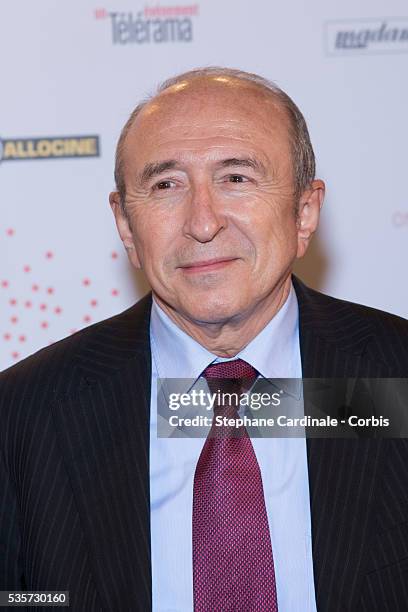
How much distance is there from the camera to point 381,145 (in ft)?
8.48

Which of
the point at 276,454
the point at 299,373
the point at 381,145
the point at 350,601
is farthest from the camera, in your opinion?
the point at 381,145

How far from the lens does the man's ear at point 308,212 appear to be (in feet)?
7.00

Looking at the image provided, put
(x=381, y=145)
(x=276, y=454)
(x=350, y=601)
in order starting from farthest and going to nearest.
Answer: (x=381, y=145)
(x=276, y=454)
(x=350, y=601)

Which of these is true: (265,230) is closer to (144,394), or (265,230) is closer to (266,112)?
(266,112)

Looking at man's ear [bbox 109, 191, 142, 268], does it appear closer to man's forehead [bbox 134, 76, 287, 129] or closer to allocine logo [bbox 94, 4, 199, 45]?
man's forehead [bbox 134, 76, 287, 129]

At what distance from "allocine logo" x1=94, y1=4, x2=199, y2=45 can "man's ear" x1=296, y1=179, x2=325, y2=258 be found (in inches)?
25.0

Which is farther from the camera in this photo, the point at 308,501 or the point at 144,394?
the point at 144,394

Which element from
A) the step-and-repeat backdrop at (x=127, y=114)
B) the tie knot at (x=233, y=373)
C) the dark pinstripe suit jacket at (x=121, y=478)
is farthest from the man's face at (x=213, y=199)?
the step-and-repeat backdrop at (x=127, y=114)

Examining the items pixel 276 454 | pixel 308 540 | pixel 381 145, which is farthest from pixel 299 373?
pixel 381 145

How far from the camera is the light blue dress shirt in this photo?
6.06 feet

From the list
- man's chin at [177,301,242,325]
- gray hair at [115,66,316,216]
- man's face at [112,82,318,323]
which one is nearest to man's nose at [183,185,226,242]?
man's face at [112,82,318,323]

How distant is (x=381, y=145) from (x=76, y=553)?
4.38 feet

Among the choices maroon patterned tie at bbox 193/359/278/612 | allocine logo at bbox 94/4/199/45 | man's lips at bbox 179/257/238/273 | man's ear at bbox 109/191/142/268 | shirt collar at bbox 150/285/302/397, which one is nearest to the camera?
maroon patterned tie at bbox 193/359/278/612

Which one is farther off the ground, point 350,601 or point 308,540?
point 308,540
